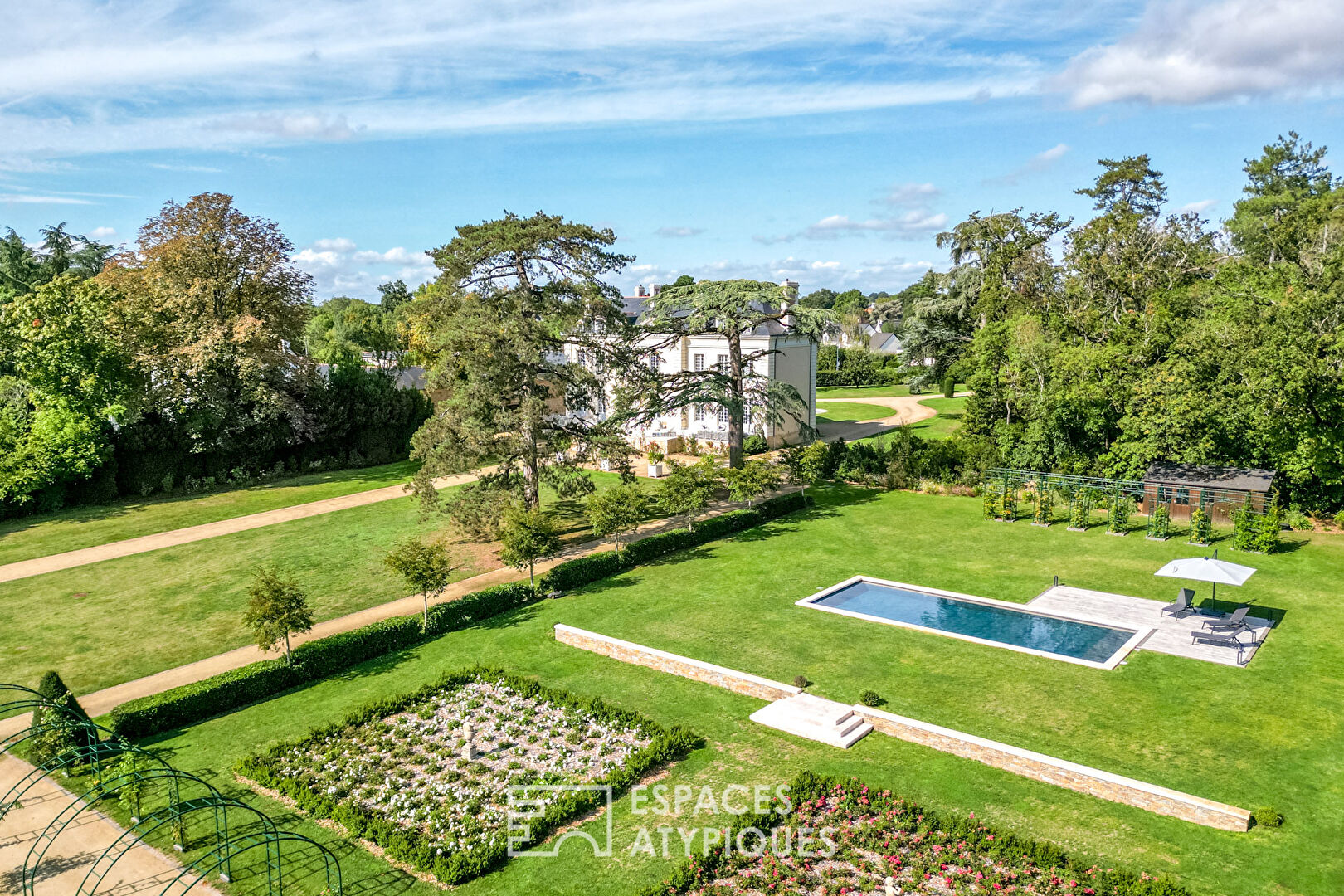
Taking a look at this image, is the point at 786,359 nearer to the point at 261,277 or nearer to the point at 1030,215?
the point at 1030,215

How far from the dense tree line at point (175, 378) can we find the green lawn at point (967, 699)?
23642 mm

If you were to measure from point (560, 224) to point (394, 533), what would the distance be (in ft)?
43.5

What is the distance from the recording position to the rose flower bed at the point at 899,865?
11.0 m

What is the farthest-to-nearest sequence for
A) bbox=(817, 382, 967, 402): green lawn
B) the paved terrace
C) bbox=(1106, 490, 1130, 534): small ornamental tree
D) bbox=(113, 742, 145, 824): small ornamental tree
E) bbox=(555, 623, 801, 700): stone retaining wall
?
bbox=(817, 382, 967, 402): green lawn → bbox=(1106, 490, 1130, 534): small ornamental tree → the paved terrace → bbox=(555, 623, 801, 700): stone retaining wall → bbox=(113, 742, 145, 824): small ornamental tree

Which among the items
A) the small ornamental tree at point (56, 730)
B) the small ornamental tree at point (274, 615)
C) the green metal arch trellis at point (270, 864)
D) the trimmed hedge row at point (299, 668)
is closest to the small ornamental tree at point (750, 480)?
the trimmed hedge row at point (299, 668)

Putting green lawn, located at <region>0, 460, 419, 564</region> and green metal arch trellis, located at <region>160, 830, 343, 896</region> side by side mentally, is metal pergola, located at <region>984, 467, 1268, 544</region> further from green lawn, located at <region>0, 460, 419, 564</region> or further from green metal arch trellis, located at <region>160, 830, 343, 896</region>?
green lawn, located at <region>0, 460, 419, 564</region>

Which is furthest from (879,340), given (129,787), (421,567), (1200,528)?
(129,787)

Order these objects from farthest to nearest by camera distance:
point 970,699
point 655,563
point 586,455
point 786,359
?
point 786,359 < point 586,455 < point 655,563 < point 970,699

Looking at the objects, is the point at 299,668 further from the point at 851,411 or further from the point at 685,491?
the point at 851,411

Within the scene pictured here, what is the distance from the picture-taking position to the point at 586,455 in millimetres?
28891

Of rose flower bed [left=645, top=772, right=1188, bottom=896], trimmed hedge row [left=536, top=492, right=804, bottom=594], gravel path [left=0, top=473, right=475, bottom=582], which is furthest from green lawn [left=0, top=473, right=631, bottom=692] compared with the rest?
rose flower bed [left=645, top=772, right=1188, bottom=896]

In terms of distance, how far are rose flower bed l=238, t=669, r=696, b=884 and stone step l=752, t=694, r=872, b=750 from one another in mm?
1880

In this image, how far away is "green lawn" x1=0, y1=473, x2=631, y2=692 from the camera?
2016 centimetres

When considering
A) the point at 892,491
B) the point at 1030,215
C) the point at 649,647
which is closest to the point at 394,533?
the point at 649,647
